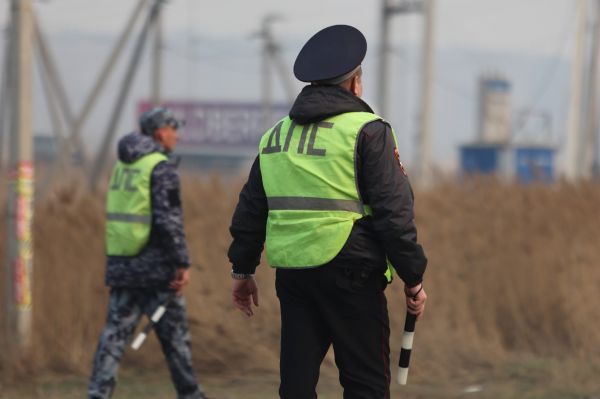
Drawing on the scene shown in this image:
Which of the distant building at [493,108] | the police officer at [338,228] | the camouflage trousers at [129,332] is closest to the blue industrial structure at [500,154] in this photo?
the distant building at [493,108]

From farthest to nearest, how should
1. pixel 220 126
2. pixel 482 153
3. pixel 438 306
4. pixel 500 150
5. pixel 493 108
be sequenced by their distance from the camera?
1. pixel 220 126
2. pixel 493 108
3. pixel 482 153
4. pixel 500 150
5. pixel 438 306

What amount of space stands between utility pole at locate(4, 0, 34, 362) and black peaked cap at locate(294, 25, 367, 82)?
167 inches

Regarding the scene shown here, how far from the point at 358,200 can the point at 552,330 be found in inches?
212

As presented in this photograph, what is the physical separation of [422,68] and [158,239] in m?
16.4

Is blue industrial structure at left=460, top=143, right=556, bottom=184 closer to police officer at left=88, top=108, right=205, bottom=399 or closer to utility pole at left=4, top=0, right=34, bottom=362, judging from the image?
utility pole at left=4, top=0, right=34, bottom=362

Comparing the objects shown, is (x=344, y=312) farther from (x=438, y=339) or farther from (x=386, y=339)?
(x=438, y=339)

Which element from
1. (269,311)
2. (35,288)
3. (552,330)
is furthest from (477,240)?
(35,288)

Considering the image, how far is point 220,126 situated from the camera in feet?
381

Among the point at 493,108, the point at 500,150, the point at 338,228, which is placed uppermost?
the point at 338,228

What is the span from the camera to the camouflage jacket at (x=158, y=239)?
6.32 m

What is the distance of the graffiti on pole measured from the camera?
8.27 meters

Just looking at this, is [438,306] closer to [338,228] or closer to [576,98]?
[338,228]

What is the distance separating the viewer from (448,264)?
10.1 metres

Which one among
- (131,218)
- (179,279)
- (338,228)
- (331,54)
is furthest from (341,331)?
(131,218)
